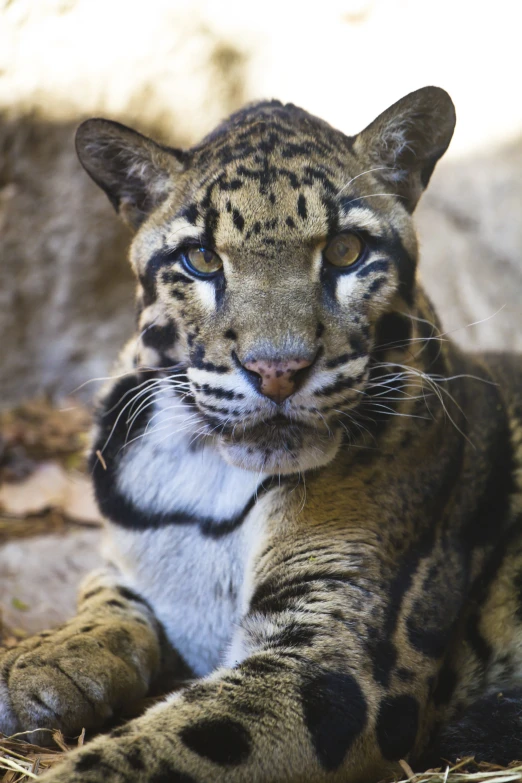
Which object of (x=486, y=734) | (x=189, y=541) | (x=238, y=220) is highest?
(x=238, y=220)

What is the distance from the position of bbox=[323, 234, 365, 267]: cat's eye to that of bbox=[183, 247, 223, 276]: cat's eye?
0.42 metres

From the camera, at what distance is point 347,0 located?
23.1ft

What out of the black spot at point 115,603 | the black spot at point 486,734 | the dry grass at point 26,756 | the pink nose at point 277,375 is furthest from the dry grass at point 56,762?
the pink nose at point 277,375

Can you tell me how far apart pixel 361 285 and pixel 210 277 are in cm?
58

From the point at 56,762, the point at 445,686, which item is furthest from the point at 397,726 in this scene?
the point at 56,762

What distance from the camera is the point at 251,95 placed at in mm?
7414

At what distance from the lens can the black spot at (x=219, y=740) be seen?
2729mm

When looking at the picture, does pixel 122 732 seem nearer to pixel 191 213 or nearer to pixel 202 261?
pixel 202 261

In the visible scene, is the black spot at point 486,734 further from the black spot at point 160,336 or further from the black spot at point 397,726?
the black spot at point 160,336

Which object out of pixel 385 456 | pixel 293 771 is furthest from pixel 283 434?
pixel 293 771

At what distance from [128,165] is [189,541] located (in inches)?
64.9

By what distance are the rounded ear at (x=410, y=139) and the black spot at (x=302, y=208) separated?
0.49 meters

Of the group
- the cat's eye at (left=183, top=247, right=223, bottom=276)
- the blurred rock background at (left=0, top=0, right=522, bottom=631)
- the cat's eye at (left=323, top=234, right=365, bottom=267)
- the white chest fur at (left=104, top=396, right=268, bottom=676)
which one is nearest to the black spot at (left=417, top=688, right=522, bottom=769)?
the white chest fur at (left=104, top=396, right=268, bottom=676)

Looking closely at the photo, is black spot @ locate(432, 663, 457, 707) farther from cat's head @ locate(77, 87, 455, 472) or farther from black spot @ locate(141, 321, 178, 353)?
black spot @ locate(141, 321, 178, 353)
